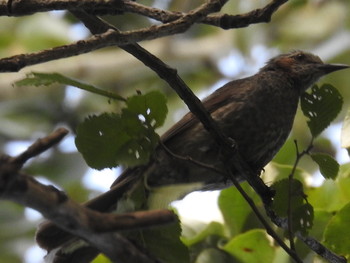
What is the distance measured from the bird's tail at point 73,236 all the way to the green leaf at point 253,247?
53 cm

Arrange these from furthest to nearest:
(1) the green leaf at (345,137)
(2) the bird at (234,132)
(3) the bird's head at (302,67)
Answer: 1. (3) the bird's head at (302,67)
2. (2) the bird at (234,132)
3. (1) the green leaf at (345,137)

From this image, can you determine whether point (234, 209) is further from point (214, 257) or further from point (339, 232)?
point (339, 232)

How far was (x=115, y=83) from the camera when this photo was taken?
7184 mm

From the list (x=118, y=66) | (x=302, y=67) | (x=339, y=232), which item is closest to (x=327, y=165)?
(x=339, y=232)

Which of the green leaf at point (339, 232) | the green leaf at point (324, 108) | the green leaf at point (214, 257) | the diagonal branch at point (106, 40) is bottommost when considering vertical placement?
the green leaf at point (214, 257)

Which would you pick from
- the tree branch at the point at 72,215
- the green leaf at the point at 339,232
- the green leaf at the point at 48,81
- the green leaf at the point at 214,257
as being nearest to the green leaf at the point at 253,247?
the green leaf at the point at 214,257

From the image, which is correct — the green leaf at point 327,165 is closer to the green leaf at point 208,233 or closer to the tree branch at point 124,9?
the tree branch at point 124,9

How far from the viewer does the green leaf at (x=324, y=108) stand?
8.80 ft

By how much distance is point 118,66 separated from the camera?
718cm

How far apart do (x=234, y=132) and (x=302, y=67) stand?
2.66ft

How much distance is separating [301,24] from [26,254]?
2.96m

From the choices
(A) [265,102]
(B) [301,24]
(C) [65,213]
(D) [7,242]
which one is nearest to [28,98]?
(D) [7,242]

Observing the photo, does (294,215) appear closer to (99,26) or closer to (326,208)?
(326,208)

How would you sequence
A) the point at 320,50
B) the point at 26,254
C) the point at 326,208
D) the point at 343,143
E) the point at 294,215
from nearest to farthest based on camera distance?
the point at 294,215
the point at 343,143
the point at 326,208
the point at 26,254
the point at 320,50
